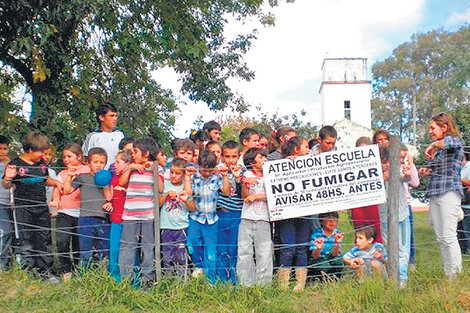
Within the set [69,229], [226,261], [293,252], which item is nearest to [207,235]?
[226,261]

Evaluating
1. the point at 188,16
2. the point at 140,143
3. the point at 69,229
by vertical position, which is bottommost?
the point at 69,229

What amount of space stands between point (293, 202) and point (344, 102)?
3371 centimetres

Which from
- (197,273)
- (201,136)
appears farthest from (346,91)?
(197,273)

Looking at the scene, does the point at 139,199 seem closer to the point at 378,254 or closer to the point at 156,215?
the point at 156,215

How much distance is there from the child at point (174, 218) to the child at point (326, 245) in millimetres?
1406

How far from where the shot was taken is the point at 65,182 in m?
5.76

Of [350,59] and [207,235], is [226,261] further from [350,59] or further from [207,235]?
[350,59]

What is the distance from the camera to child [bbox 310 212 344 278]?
5.68 meters

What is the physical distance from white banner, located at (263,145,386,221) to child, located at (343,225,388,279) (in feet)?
1.06

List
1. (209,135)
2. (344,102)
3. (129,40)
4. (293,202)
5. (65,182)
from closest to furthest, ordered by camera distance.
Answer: (293,202) → (65,182) → (209,135) → (129,40) → (344,102)

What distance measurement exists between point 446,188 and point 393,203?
0.65m

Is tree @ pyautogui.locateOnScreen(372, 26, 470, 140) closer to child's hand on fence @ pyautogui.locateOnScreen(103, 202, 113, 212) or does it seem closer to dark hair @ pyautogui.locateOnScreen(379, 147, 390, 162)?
dark hair @ pyautogui.locateOnScreen(379, 147, 390, 162)

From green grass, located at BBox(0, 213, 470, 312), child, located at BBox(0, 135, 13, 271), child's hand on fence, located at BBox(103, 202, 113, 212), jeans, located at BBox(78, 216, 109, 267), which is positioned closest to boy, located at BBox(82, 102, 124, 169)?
child's hand on fence, located at BBox(103, 202, 113, 212)

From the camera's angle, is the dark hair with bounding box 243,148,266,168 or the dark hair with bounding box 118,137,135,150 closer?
the dark hair with bounding box 243,148,266,168
